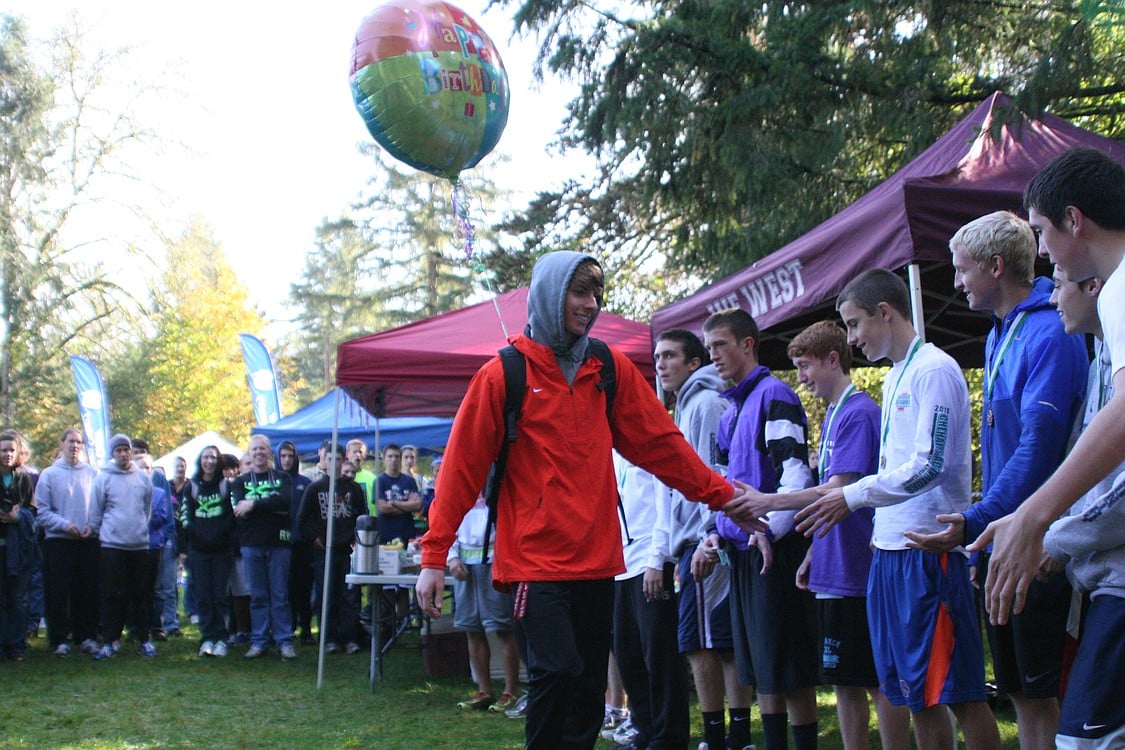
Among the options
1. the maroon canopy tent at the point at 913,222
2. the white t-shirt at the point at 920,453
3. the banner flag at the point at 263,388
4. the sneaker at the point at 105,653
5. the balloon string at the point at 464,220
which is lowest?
the sneaker at the point at 105,653

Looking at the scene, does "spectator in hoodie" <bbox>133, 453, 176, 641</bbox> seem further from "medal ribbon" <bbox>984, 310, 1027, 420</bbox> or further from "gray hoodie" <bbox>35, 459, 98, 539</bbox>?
"medal ribbon" <bbox>984, 310, 1027, 420</bbox>

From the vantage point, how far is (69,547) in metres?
10.9

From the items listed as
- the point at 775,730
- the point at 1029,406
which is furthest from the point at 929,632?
the point at 775,730

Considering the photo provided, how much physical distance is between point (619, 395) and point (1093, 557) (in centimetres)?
194

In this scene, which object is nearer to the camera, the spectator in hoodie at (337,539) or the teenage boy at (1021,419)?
the teenage boy at (1021,419)

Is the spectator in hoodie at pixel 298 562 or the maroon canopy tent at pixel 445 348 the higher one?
the maroon canopy tent at pixel 445 348

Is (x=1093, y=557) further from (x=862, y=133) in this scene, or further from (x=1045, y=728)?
(x=862, y=133)

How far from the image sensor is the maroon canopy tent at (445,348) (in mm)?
8781

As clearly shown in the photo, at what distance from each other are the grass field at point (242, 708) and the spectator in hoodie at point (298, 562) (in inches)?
35.5

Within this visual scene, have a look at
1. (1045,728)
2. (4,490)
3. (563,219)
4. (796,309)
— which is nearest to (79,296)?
(563,219)

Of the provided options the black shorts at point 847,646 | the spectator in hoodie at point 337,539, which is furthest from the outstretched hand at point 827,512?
the spectator in hoodie at point 337,539

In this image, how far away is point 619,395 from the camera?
3.93 m

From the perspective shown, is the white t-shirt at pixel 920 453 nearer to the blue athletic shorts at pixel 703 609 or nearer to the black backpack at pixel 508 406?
the black backpack at pixel 508 406

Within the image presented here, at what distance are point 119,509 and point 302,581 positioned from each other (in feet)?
6.23
